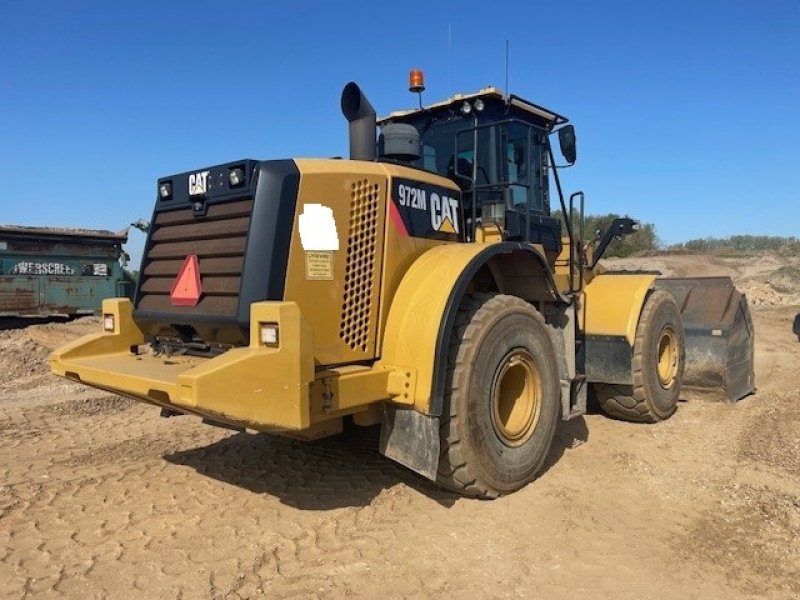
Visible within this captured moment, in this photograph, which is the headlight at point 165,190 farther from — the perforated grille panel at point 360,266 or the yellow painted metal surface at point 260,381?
the yellow painted metal surface at point 260,381

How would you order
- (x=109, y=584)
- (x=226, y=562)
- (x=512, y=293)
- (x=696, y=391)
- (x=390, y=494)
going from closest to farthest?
(x=109, y=584), (x=226, y=562), (x=390, y=494), (x=512, y=293), (x=696, y=391)

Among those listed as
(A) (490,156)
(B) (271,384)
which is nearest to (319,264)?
(B) (271,384)

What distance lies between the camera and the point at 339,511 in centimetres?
389

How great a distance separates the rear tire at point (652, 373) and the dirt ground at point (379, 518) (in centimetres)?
19

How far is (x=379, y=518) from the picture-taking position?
12.5ft

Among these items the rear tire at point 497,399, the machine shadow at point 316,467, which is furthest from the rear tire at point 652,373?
the rear tire at point 497,399

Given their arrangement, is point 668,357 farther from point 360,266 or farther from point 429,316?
point 360,266

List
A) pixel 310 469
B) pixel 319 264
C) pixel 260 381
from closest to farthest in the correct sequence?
pixel 260 381, pixel 319 264, pixel 310 469

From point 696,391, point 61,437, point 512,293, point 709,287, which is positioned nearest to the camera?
point 512,293

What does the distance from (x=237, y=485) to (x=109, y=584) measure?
1.34m

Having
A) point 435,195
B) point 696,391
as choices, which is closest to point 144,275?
point 435,195

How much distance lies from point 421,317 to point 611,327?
2.87 metres

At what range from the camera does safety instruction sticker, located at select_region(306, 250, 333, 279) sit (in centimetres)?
357

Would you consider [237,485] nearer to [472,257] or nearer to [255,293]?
[255,293]
